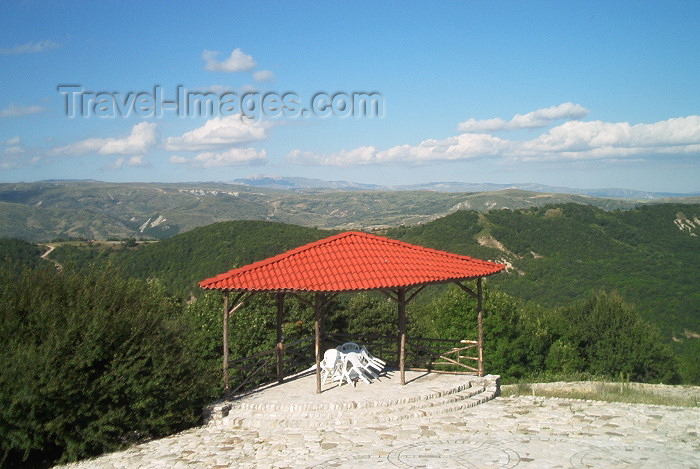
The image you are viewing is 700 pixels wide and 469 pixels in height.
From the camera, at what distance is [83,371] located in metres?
9.96

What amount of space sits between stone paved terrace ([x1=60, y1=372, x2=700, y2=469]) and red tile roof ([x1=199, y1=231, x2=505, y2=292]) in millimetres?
2320

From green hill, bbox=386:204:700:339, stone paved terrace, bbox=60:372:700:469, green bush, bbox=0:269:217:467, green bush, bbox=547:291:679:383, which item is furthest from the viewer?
green hill, bbox=386:204:700:339

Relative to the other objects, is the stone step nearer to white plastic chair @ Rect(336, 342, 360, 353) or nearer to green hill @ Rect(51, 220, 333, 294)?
white plastic chair @ Rect(336, 342, 360, 353)

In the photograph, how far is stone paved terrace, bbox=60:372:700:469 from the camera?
844 centimetres

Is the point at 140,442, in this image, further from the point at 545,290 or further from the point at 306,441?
the point at 545,290

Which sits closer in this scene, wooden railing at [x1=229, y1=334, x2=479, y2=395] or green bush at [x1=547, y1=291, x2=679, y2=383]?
wooden railing at [x1=229, y1=334, x2=479, y2=395]

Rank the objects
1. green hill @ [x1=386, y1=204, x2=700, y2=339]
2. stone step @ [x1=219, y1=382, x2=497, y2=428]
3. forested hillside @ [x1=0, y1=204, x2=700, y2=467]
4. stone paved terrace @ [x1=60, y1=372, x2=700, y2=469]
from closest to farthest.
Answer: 1. stone paved terrace @ [x1=60, y1=372, x2=700, y2=469]
2. forested hillside @ [x1=0, y1=204, x2=700, y2=467]
3. stone step @ [x1=219, y1=382, x2=497, y2=428]
4. green hill @ [x1=386, y1=204, x2=700, y2=339]

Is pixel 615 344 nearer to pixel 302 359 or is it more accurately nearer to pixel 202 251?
pixel 302 359

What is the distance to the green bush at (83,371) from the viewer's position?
9.30 metres

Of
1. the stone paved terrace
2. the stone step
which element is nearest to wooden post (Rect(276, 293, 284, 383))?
the stone paved terrace

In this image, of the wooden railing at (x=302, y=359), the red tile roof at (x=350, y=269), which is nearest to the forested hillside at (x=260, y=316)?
the wooden railing at (x=302, y=359)

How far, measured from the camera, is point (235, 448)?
9.51 meters

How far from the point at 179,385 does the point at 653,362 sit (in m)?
31.0

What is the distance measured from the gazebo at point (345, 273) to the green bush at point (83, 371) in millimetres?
1262
